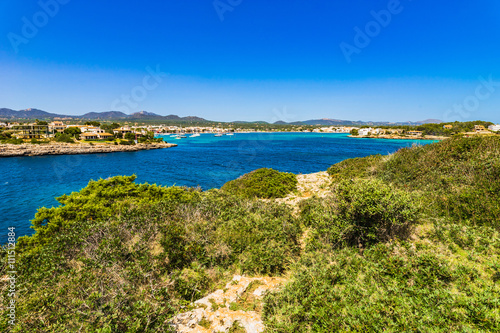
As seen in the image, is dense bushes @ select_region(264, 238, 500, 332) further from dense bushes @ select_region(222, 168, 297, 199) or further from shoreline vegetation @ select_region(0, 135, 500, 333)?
dense bushes @ select_region(222, 168, 297, 199)

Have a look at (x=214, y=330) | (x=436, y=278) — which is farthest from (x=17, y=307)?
(x=436, y=278)

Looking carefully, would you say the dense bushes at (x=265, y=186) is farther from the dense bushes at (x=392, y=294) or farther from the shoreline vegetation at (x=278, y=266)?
the dense bushes at (x=392, y=294)

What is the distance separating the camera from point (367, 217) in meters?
6.51

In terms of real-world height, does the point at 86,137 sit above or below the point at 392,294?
above

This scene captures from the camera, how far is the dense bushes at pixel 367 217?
6.10 m

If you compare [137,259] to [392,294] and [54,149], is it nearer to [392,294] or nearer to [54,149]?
[392,294]

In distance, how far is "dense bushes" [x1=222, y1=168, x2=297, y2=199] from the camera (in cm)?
1636

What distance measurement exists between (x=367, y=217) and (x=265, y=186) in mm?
10964

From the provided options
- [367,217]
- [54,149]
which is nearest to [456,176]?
[367,217]

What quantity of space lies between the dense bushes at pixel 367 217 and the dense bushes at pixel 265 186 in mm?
8701

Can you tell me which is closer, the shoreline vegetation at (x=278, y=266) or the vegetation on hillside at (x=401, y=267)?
the vegetation on hillside at (x=401, y=267)

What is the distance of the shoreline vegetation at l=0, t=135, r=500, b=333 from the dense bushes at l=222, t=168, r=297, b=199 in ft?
19.4
